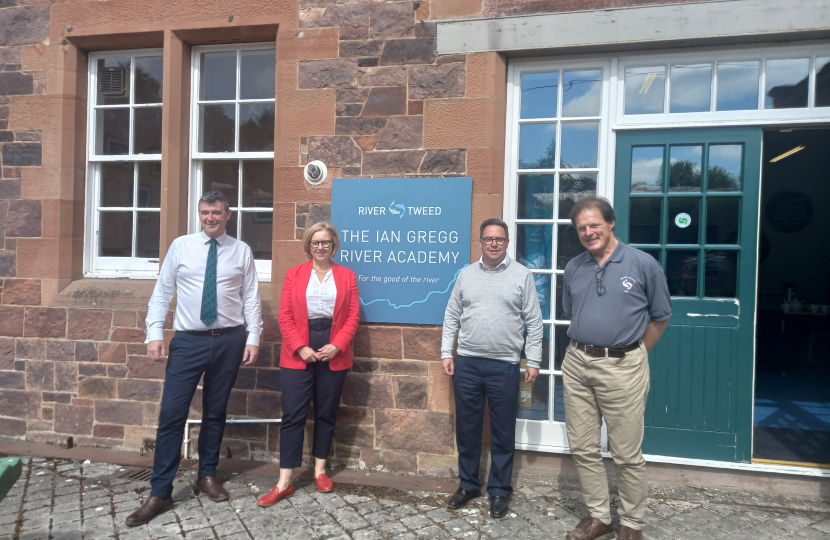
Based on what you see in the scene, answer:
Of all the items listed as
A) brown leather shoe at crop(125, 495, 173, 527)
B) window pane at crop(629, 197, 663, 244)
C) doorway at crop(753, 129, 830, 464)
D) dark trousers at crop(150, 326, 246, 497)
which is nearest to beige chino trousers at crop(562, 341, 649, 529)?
window pane at crop(629, 197, 663, 244)

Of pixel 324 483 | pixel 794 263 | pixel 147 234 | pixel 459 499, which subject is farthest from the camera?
pixel 794 263

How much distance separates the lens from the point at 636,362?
3238mm

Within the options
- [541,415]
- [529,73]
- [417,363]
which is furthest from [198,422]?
[529,73]

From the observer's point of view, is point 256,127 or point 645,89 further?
point 256,127

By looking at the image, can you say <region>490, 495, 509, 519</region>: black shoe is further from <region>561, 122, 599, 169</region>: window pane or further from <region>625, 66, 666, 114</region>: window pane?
<region>625, 66, 666, 114</region>: window pane

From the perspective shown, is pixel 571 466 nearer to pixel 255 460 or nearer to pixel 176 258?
pixel 255 460

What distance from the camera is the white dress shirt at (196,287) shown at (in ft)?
12.5

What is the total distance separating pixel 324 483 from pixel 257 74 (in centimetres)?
324

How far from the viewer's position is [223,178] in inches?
197

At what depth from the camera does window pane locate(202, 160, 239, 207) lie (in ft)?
16.3

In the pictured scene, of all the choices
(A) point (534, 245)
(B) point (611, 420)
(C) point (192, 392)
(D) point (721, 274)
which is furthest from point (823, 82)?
(C) point (192, 392)

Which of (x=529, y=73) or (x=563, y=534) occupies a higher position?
→ (x=529, y=73)

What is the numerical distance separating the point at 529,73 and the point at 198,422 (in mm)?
3656

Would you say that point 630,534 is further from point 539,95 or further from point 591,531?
point 539,95
